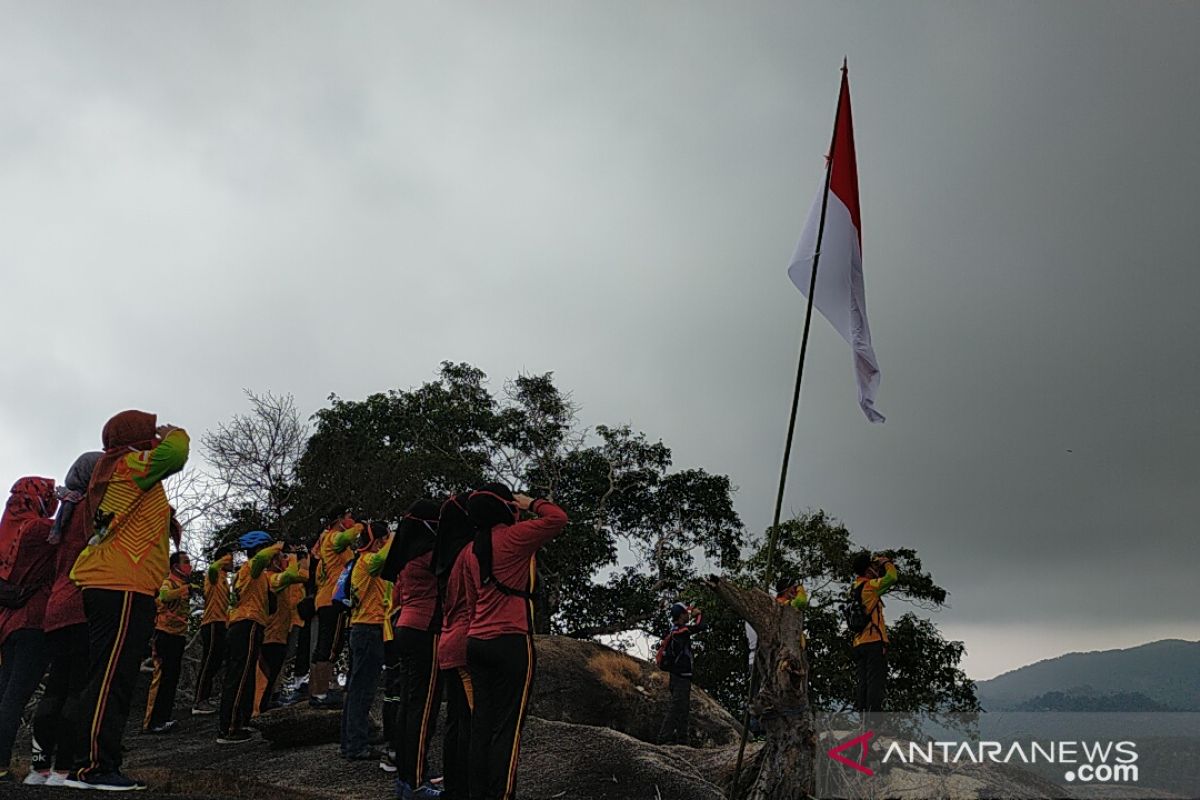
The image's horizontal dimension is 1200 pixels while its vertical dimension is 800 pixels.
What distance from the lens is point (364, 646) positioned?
7988 mm

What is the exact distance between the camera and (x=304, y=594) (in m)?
11.9

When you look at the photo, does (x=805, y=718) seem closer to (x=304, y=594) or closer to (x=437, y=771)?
(x=437, y=771)

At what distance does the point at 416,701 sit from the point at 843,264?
505 centimetres

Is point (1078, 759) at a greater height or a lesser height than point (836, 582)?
lesser

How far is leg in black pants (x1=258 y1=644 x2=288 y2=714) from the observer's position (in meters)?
10.3

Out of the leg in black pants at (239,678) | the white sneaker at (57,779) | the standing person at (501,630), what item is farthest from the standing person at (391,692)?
the white sneaker at (57,779)

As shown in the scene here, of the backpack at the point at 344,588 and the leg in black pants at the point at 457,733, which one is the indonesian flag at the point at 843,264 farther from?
the backpack at the point at 344,588

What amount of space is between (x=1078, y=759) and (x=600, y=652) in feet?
27.9

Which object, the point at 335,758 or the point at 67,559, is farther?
the point at 335,758

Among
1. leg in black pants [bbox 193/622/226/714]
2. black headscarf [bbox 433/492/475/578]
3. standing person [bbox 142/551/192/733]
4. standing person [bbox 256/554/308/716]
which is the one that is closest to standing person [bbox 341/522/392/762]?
black headscarf [bbox 433/492/475/578]

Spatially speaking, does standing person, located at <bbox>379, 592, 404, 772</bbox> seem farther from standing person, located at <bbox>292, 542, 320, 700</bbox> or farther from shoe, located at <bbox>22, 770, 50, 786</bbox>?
standing person, located at <bbox>292, 542, 320, 700</bbox>

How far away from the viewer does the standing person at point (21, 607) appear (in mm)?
5777

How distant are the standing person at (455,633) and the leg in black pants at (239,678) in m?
3.89

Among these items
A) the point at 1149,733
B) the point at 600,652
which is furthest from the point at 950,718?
the point at 1149,733
